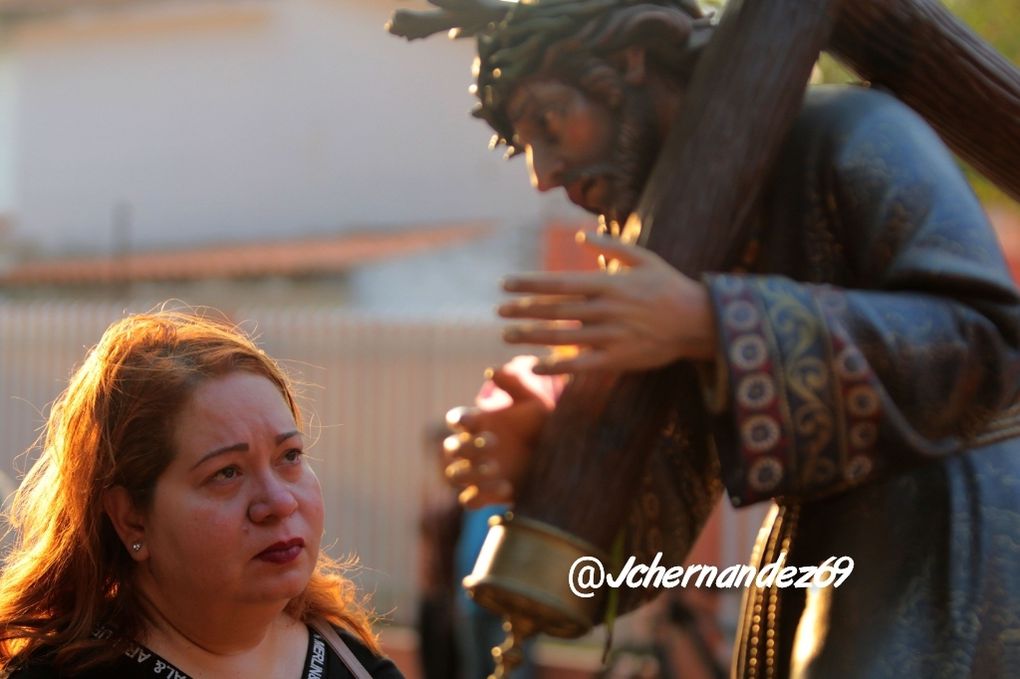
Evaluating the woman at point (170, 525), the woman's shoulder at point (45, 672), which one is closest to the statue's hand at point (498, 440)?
the woman at point (170, 525)

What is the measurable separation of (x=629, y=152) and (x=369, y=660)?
838 millimetres

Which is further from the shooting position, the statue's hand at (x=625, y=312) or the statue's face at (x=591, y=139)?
the statue's face at (x=591, y=139)

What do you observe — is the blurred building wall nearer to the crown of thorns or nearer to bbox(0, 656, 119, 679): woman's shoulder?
the crown of thorns

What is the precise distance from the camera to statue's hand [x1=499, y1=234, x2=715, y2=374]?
186cm

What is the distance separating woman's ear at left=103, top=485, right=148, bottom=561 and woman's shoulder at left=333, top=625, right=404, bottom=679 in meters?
0.38

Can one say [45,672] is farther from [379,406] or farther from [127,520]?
[379,406]

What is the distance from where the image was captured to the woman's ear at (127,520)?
2.13m

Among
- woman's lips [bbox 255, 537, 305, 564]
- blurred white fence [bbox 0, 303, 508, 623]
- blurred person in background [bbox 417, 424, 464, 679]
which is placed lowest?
blurred white fence [bbox 0, 303, 508, 623]

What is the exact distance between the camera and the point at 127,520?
2146 mm

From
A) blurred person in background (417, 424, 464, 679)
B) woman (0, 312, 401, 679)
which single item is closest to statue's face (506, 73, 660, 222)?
woman (0, 312, 401, 679)

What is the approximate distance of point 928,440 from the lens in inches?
76.5

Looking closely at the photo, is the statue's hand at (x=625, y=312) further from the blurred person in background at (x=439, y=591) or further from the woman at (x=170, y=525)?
the blurred person in background at (x=439, y=591)

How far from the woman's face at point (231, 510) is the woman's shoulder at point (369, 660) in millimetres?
289

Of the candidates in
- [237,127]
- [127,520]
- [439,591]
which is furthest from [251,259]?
[127,520]
